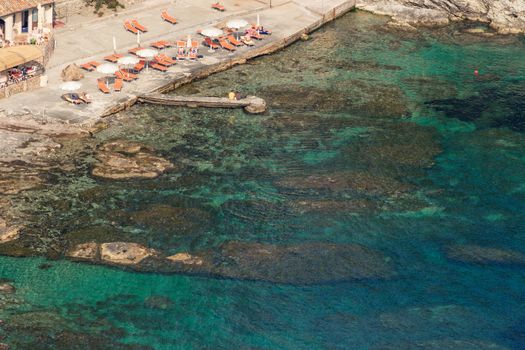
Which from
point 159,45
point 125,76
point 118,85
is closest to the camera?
point 118,85

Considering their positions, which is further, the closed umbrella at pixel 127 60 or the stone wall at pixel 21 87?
the closed umbrella at pixel 127 60

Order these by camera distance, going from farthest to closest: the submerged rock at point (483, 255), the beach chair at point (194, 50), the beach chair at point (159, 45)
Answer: the beach chair at point (194, 50), the beach chair at point (159, 45), the submerged rock at point (483, 255)

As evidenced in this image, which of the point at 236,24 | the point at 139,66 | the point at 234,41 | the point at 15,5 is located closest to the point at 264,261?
the point at 139,66

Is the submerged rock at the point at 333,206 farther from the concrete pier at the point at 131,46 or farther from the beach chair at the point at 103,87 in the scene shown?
the beach chair at the point at 103,87

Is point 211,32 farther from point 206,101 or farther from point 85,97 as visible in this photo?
point 85,97

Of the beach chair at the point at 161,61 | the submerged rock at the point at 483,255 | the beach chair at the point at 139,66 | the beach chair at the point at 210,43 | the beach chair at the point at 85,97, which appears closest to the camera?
the submerged rock at the point at 483,255

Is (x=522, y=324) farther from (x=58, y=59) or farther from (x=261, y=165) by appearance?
(x=58, y=59)

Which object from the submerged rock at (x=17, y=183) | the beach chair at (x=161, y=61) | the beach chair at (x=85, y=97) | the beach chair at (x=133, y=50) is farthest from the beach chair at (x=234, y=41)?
the submerged rock at (x=17, y=183)
